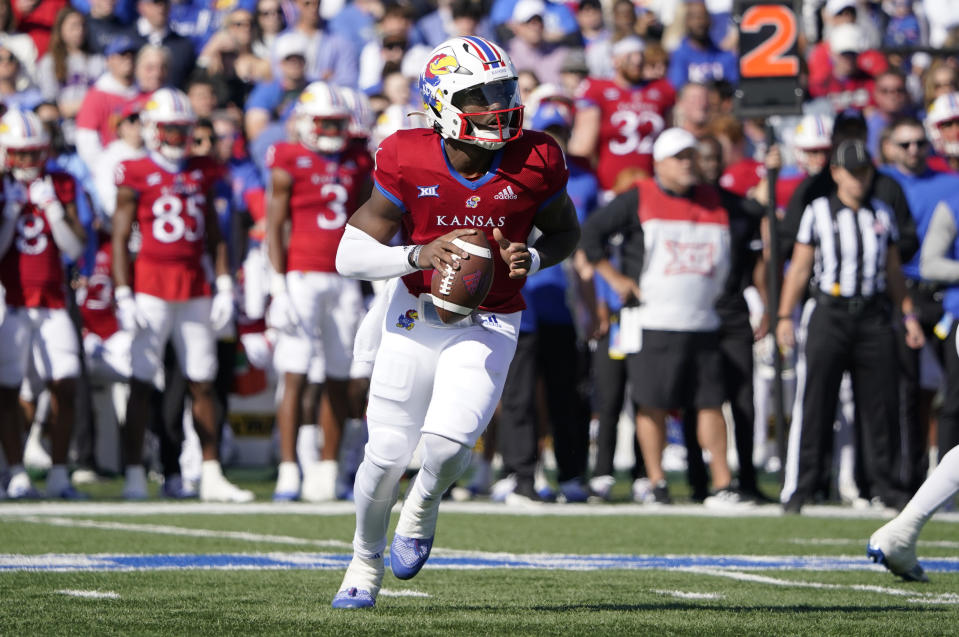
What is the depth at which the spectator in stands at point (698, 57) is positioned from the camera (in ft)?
47.5

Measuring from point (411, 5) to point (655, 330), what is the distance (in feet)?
21.3

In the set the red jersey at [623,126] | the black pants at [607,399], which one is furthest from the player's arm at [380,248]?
the red jersey at [623,126]

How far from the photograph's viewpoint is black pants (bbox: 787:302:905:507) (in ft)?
31.2

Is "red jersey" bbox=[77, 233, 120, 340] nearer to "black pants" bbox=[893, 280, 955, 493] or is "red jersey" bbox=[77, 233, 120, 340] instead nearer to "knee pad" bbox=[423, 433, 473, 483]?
"black pants" bbox=[893, 280, 955, 493]

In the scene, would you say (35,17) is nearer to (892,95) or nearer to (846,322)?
(892,95)

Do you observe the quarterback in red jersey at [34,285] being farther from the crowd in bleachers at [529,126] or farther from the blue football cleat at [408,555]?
the blue football cleat at [408,555]

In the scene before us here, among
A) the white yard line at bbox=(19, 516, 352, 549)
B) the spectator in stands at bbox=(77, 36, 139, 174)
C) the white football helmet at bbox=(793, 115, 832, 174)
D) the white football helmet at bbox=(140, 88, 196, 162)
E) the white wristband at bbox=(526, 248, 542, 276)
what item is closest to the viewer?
the white wristband at bbox=(526, 248, 542, 276)

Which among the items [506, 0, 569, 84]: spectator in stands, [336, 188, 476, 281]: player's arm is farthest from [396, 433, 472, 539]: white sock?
[506, 0, 569, 84]: spectator in stands

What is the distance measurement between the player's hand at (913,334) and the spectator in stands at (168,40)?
7.15 meters

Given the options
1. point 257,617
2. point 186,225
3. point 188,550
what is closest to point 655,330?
point 186,225

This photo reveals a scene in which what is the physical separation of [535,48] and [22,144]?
17.1 ft

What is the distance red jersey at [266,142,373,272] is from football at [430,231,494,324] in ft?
16.4

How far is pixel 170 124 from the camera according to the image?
10359 mm

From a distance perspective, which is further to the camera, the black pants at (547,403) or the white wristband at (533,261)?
the black pants at (547,403)
